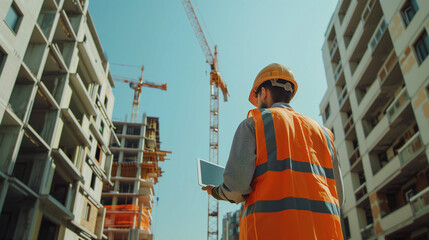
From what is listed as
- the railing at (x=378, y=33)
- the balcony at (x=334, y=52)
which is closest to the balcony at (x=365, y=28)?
the railing at (x=378, y=33)

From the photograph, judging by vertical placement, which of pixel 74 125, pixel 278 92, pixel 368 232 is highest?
pixel 74 125

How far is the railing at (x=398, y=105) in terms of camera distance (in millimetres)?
16609

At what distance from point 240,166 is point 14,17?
49.5 ft

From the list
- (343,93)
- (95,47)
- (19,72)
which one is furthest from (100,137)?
(343,93)

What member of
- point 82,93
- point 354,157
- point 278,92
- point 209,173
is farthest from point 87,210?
point 278,92

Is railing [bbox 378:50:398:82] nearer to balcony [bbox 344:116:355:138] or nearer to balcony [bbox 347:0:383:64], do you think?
balcony [bbox 347:0:383:64]

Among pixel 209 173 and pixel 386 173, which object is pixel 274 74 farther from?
Result: pixel 386 173

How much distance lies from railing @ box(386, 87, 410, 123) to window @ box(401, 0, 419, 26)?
11.7ft

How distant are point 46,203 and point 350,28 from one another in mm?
23320

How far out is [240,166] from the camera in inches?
81.0

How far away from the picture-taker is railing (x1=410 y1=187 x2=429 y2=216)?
47.5 feet

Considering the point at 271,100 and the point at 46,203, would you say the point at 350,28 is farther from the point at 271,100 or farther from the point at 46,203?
the point at 271,100

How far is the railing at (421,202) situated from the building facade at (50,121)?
16.9 m

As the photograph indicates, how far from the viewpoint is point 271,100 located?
2.57 metres
